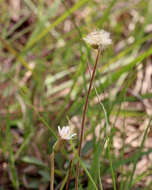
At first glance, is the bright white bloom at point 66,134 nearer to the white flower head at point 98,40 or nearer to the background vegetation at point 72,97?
the background vegetation at point 72,97

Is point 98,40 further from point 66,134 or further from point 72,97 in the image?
point 72,97

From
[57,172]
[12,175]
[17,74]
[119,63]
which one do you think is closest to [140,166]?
[57,172]

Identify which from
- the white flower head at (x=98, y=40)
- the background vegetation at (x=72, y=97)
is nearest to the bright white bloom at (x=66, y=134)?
the background vegetation at (x=72, y=97)

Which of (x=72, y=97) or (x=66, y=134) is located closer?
(x=66, y=134)

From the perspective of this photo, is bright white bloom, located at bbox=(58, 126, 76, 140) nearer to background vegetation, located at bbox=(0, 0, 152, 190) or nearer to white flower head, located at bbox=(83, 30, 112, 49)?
background vegetation, located at bbox=(0, 0, 152, 190)

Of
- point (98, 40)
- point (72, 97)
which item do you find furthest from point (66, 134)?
point (72, 97)

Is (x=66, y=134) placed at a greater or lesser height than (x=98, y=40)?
lesser

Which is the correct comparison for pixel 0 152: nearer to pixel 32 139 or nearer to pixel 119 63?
pixel 32 139

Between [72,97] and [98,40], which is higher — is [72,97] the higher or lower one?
the lower one
